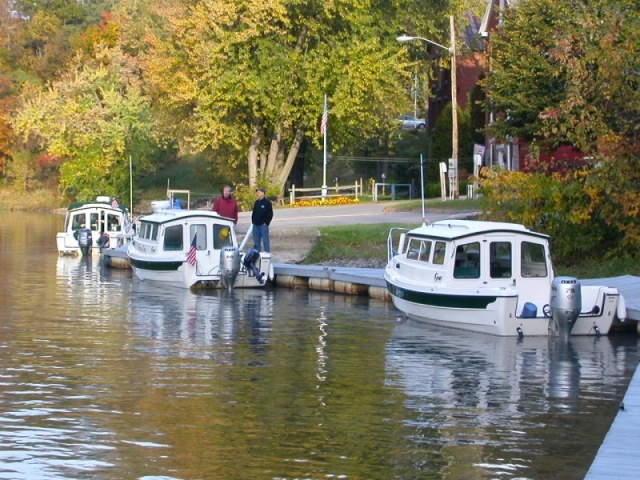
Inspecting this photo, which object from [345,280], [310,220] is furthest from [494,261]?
[310,220]

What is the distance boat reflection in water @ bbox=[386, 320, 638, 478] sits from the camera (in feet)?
48.3

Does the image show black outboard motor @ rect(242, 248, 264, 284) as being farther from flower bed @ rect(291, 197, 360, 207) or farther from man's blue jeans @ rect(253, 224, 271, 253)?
flower bed @ rect(291, 197, 360, 207)

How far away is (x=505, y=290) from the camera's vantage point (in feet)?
77.6

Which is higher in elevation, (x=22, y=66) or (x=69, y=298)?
(x=22, y=66)

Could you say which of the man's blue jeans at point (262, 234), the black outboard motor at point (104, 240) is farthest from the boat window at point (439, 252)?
the black outboard motor at point (104, 240)

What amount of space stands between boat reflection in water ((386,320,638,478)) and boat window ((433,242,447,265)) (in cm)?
→ 153

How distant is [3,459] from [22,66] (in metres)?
107

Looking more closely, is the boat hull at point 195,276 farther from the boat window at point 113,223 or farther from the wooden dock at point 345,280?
the boat window at point 113,223

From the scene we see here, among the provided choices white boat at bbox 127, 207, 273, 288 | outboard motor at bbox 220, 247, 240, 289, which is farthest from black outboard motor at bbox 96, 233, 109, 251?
outboard motor at bbox 220, 247, 240, 289

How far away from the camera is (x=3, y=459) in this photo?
542 inches

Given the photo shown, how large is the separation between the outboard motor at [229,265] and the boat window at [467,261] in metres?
9.13

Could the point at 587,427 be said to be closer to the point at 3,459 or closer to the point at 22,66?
the point at 3,459

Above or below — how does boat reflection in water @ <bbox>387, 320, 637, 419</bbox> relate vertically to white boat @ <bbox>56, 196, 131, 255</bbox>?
below

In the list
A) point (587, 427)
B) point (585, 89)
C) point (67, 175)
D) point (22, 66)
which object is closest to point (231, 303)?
point (585, 89)
